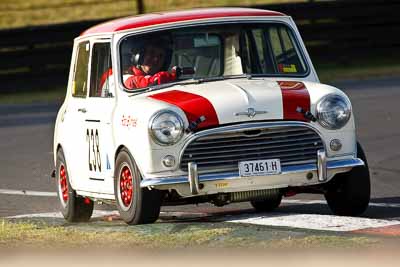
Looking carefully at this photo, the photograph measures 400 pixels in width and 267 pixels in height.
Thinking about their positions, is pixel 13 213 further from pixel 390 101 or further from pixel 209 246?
pixel 390 101

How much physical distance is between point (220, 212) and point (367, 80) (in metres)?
14.9

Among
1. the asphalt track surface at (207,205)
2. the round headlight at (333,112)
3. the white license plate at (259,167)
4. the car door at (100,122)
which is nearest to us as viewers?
the white license plate at (259,167)

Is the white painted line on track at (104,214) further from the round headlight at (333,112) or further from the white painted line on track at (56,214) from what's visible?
the round headlight at (333,112)

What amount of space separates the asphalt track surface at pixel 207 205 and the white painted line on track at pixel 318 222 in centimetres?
87

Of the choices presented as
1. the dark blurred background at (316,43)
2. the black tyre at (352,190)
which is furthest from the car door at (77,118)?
the dark blurred background at (316,43)

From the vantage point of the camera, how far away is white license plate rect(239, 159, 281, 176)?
947 cm

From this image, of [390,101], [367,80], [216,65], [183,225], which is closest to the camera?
[183,225]

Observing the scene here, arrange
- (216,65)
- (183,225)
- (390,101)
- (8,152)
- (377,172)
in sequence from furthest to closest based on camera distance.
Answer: (390,101) < (8,152) < (377,172) < (216,65) < (183,225)

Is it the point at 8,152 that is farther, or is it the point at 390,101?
the point at 390,101

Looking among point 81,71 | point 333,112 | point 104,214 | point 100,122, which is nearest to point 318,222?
point 333,112

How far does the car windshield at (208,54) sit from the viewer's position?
409 inches

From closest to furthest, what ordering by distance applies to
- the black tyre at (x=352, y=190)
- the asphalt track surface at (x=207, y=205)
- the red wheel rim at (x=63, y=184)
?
the black tyre at (x=352, y=190), the red wheel rim at (x=63, y=184), the asphalt track surface at (x=207, y=205)

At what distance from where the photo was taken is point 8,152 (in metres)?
17.1

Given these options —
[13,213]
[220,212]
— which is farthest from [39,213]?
[220,212]
